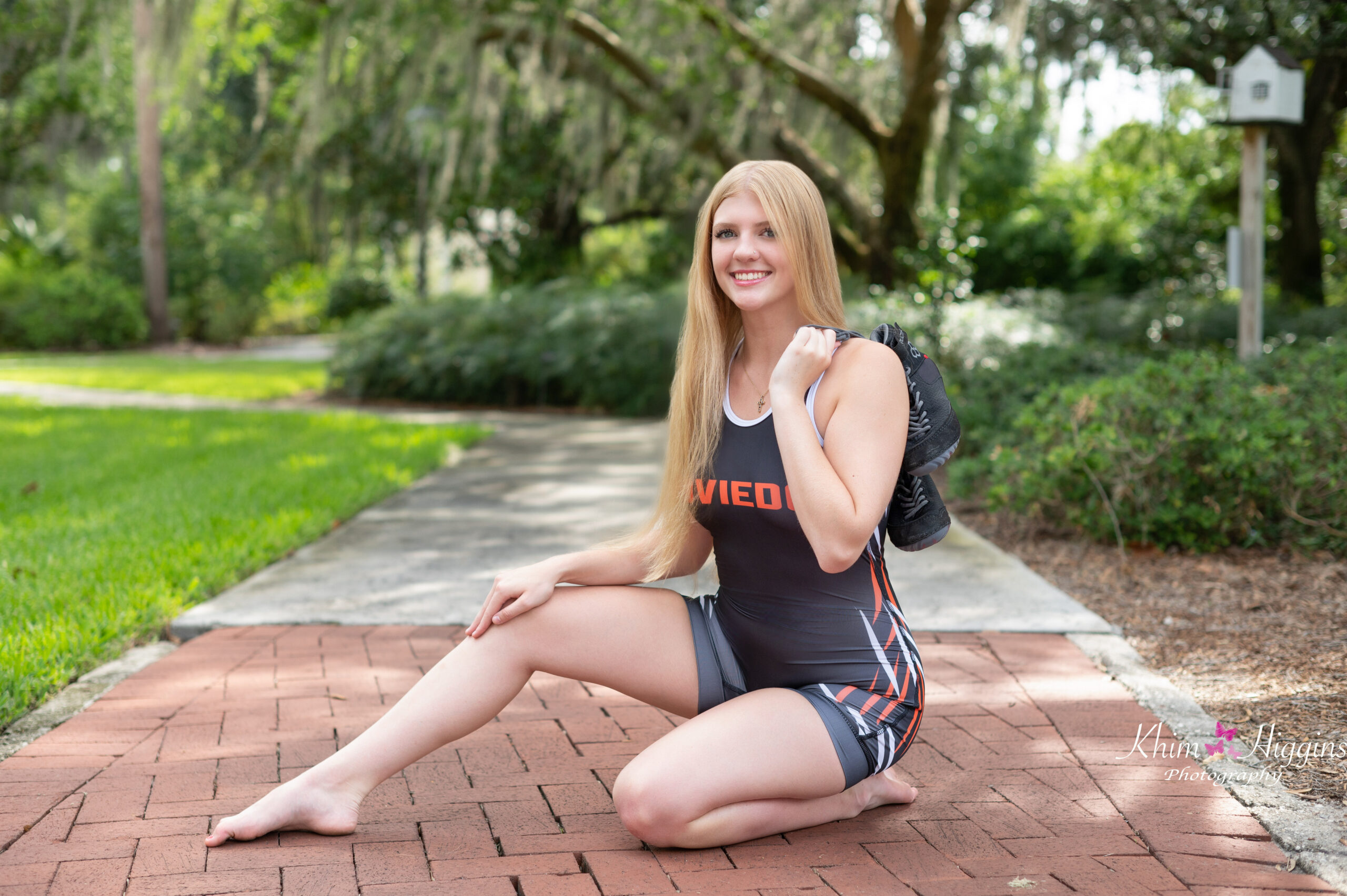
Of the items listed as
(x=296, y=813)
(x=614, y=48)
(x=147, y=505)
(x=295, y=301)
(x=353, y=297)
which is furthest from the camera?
(x=295, y=301)

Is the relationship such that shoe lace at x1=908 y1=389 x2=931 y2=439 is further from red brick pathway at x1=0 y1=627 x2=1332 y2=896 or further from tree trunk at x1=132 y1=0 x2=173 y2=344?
tree trunk at x1=132 y1=0 x2=173 y2=344

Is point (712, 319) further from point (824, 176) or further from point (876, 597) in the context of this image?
point (824, 176)

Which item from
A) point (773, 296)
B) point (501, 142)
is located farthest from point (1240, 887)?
point (501, 142)

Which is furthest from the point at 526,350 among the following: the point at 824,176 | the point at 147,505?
the point at 147,505

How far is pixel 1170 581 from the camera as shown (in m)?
4.24

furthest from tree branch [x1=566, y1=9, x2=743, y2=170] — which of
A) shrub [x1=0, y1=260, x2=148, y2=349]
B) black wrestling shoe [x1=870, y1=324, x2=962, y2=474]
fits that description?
shrub [x1=0, y1=260, x2=148, y2=349]

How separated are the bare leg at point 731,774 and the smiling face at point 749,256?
82cm

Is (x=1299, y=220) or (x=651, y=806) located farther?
(x=1299, y=220)

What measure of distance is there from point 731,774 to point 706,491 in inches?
22.7

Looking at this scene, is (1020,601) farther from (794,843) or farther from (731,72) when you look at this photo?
(731,72)

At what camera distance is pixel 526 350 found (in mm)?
A: 10477

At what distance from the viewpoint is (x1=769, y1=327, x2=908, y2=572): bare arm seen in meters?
2.05

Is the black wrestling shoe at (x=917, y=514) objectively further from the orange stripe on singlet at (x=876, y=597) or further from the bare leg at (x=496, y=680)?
the bare leg at (x=496, y=680)

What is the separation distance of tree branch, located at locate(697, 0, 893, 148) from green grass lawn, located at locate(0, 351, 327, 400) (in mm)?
5845
